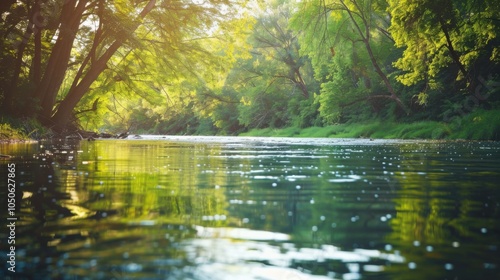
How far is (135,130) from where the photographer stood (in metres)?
101

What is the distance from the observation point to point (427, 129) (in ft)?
111

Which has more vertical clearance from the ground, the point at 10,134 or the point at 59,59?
the point at 59,59

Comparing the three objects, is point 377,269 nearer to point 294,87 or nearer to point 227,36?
point 227,36

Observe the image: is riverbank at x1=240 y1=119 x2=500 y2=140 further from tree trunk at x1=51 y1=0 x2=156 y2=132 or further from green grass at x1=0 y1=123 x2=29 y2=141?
green grass at x1=0 y1=123 x2=29 y2=141

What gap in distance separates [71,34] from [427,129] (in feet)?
66.0

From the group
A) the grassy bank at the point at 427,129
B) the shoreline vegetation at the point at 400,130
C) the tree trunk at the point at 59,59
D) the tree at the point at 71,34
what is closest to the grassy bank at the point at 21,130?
the shoreline vegetation at the point at 400,130

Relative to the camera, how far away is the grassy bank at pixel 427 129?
26469mm

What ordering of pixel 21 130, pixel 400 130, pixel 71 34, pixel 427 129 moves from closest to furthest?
pixel 21 130 < pixel 71 34 < pixel 427 129 < pixel 400 130

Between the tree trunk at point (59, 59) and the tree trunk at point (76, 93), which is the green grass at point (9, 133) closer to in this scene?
the tree trunk at point (59, 59)

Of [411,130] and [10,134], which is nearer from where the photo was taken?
[10,134]

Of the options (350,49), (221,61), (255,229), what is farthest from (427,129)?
(255,229)

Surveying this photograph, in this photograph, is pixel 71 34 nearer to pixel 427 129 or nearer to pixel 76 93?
pixel 76 93

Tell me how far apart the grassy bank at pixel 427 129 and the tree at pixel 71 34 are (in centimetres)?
1281

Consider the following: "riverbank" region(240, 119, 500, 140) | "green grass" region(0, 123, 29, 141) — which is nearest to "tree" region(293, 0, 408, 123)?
"riverbank" region(240, 119, 500, 140)
